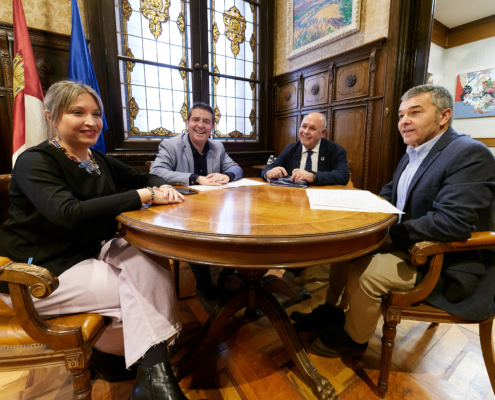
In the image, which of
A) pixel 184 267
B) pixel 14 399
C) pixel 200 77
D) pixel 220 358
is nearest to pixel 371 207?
pixel 220 358

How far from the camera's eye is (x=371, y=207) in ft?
3.33

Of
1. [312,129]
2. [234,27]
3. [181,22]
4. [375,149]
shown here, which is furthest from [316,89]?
[181,22]

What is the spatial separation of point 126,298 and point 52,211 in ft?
1.22

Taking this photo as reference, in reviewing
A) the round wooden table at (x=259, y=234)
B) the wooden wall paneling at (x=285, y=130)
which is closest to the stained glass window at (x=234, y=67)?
the wooden wall paneling at (x=285, y=130)

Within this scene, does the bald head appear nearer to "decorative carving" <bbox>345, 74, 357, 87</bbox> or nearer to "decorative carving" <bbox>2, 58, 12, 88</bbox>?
"decorative carving" <bbox>345, 74, 357, 87</bbox>

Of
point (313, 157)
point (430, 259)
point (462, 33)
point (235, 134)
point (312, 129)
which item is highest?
point (462, 33)

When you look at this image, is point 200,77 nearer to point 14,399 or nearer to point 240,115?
point 240,115

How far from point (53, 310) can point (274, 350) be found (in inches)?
39.7

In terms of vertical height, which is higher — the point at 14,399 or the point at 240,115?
the point at 240,115

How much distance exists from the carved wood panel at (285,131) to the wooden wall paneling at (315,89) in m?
A: 0.34

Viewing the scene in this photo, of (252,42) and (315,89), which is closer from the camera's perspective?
(315,89)

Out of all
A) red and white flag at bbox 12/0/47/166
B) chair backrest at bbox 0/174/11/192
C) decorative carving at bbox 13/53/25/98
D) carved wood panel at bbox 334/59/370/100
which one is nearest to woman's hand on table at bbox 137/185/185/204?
chair backrest at bbox 0/174/11/192

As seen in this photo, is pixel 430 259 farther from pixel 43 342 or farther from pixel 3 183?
pixel 3 183

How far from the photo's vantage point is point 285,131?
424cm
